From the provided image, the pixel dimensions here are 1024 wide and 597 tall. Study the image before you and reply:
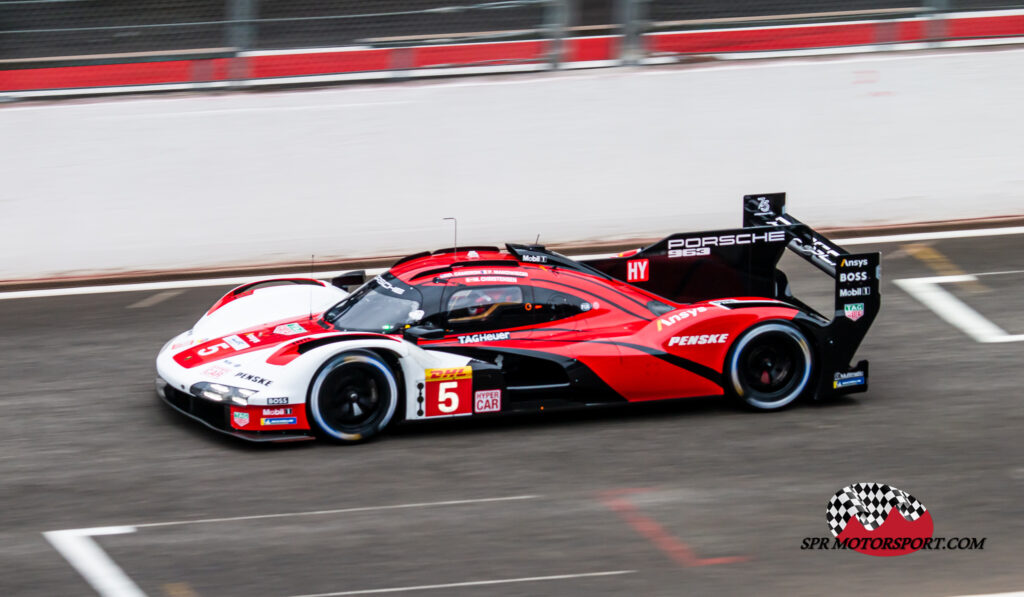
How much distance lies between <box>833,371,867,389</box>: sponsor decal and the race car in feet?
0.04

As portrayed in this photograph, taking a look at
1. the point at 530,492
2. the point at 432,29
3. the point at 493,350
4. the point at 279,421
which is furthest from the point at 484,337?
the point at 432,29

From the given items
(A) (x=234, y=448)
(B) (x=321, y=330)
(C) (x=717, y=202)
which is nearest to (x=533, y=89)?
(C) (x=717, y=202)

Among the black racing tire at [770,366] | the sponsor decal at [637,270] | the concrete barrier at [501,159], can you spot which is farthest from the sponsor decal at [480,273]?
the concrete barrier at [501,159]

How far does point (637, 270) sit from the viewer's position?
1021cm

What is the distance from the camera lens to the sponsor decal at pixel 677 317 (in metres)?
9.29

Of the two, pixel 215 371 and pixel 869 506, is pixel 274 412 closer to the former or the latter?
pixel 215 371

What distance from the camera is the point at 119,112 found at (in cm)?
1363

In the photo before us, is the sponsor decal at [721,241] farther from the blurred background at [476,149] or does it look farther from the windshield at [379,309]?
the windshield at [379,309]

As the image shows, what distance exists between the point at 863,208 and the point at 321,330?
8029mm

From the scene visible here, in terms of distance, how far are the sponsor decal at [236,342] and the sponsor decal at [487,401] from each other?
70.2 inches

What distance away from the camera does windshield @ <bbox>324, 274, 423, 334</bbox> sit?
29.9ft

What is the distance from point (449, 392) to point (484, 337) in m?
→ 0.50

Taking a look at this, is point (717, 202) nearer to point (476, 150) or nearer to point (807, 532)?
point (476, 150)
